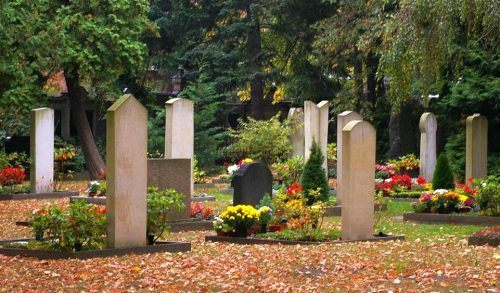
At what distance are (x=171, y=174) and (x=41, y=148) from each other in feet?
33.2

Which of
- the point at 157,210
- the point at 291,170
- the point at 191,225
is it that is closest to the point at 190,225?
the point at 191,225

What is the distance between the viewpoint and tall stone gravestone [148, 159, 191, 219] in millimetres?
21641

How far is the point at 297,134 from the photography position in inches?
1437

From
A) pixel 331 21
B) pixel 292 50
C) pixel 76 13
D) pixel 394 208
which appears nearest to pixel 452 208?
pixel 394 208

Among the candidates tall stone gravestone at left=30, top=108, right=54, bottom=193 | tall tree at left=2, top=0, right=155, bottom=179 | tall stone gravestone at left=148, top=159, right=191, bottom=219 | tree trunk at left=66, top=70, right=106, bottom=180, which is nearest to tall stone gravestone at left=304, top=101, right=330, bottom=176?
tall stone gravestone at left=30, top=108, right=54, bottom=193

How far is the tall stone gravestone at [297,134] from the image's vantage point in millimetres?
35312

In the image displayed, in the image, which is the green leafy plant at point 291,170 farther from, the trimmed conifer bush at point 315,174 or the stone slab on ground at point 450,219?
the stone slab on ground at point 450,219

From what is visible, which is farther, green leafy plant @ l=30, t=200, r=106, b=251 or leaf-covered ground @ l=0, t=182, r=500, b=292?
green leafy plant @ l=30, t=200, r=106, b=251

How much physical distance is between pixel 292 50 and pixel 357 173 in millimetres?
31560

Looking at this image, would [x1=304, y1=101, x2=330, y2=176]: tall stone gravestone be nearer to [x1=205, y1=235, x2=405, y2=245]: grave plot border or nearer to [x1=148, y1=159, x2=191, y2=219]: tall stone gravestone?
[x1=148, y1=159, x2=191, y2=219]: tall stone gravestone

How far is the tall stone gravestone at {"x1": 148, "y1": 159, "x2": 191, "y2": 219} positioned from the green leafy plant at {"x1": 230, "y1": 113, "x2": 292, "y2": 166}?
15811 millimetres

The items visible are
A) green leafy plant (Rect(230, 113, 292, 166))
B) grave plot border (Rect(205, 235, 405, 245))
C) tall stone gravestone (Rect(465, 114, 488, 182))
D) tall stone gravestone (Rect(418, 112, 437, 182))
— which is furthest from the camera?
green leafy plant (Rect(230, 113, 292, 166))

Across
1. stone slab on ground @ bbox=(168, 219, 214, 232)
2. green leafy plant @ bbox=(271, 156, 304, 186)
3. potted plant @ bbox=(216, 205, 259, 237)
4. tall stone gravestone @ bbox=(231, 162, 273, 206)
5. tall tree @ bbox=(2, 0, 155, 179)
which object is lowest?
stone slab on ground @ bbox=(168, 219, 214, 232)

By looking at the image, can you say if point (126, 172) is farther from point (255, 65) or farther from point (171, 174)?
point (255, 65)
